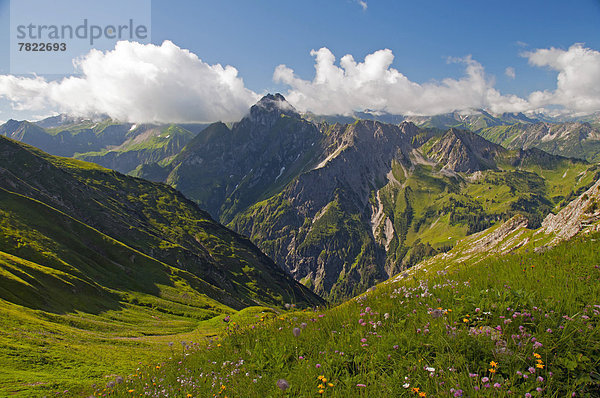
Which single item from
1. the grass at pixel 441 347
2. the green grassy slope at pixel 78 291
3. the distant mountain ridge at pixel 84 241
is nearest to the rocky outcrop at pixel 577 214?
the green grassy slope at pixel 78 291

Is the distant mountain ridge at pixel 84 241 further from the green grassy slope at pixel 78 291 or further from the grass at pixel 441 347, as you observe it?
the grass at pixel 441 347

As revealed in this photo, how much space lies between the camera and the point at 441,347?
17.7 ft

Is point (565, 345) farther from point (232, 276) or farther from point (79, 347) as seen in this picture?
point (232, 276)

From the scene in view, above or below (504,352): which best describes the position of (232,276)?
below

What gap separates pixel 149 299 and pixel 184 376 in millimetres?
81786

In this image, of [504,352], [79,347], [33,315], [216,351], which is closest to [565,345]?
[504,352]

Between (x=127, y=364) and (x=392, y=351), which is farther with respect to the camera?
(x=127, y=364)

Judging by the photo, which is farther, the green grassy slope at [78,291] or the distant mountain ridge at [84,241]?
A: the distant mountain ridge at [84,241]

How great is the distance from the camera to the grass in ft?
14.8

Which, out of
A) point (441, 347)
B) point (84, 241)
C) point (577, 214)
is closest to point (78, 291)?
point (84, 241)

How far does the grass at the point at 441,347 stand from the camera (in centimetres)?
451

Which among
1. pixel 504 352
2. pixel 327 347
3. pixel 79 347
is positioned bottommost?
pixel 79 347

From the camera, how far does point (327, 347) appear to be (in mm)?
6520

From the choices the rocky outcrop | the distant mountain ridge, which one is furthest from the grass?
the rocky outcrop
